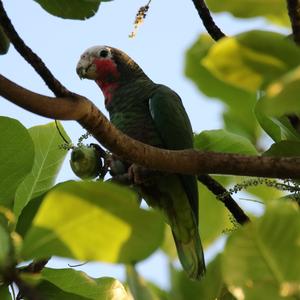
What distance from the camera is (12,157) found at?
1.14m

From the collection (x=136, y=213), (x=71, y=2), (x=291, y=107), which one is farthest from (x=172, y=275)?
(x=71, y=2)

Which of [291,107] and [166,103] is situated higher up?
[291,107]

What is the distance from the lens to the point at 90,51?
8.60 ft

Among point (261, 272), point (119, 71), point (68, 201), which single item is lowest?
point (119, 71)

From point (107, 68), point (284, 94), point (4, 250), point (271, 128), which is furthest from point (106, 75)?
point (284, 94)

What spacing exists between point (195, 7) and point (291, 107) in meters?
0.86

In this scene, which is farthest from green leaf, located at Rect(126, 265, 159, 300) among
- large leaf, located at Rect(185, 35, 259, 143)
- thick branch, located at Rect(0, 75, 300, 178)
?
thick branch, located at Rect(0, 75, 300, 178)

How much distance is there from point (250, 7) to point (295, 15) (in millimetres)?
181

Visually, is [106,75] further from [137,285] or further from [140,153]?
[137,285]

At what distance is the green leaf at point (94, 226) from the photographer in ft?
1.74

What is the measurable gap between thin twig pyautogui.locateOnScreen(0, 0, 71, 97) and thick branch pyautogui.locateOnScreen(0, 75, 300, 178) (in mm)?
29

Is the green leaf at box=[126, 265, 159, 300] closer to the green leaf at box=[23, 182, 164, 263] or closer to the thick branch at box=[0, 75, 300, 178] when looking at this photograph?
the green leaf at box=[23, 182, 164, 263]

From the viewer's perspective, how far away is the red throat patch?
2.52 m

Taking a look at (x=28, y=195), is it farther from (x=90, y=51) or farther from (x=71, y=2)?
(x=90, y=51)
